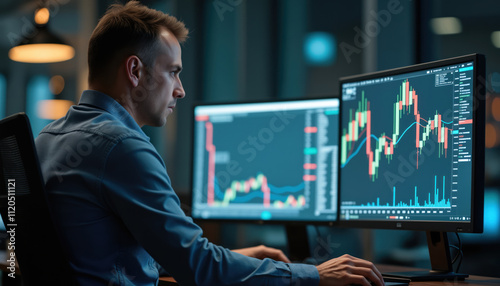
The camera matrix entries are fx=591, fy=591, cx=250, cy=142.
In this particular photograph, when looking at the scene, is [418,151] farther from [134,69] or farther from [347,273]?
[134,69]

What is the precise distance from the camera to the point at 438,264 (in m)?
1.65

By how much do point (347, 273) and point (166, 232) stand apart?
0.39 meters

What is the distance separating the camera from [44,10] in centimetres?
320

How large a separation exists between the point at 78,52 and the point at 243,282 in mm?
4121

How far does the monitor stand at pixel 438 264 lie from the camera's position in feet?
5.12

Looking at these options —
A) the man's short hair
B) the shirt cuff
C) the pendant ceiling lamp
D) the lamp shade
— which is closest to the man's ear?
the man's short hair

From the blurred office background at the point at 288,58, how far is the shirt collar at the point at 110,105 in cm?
85

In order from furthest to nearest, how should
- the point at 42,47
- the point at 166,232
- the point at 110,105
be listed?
the point at 42,47 < the point at 110,105 < the point at 166,232

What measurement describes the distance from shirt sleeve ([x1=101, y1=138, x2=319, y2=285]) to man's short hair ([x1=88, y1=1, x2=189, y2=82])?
0.30 metres

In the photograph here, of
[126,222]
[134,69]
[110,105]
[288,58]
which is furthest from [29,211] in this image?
[288,58]

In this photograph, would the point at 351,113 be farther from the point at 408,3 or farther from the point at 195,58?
the point at 195,58

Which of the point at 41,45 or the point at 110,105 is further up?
the point at 41,45

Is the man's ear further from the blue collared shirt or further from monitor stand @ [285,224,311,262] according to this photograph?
monitor stand @ [285,224,311,262]

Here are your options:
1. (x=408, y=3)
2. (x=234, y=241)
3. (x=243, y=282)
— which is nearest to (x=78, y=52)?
(x=234, y=241)
